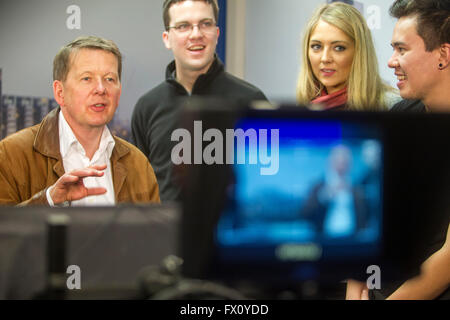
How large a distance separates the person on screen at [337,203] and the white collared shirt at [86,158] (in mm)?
1590

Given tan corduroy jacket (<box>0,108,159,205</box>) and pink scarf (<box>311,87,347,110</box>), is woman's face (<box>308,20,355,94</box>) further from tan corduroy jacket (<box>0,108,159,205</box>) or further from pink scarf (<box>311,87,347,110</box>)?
tan corduroy jacket (<box>0,108,159,205</box>)

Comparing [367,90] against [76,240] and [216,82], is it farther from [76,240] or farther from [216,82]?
[76,240]

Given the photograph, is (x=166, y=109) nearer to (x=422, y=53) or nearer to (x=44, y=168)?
(x=44, y=168)

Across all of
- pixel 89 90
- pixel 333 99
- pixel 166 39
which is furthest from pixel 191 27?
pixel 333 99

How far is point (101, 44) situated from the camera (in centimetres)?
249

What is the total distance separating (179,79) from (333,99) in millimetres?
802

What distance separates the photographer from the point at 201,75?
263 centimetres

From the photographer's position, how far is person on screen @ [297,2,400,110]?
2303mm

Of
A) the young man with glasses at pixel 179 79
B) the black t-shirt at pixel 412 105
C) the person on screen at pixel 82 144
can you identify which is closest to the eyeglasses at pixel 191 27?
the young man with glasses at pixel 179 79

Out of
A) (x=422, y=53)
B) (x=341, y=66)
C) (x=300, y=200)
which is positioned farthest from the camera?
(x=341, y=66)

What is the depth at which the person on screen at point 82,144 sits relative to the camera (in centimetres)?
222

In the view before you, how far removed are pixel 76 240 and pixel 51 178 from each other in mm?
1121

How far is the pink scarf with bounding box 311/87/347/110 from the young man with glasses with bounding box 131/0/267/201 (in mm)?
429
